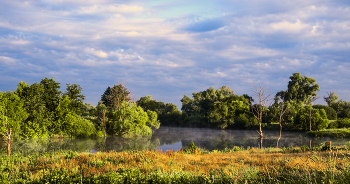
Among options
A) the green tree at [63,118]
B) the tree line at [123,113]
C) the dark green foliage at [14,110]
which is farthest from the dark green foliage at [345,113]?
the dark green foliage at [14,110]

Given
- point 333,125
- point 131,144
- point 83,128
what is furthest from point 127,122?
point 333,125

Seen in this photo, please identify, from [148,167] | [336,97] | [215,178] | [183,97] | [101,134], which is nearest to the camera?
[215,178]

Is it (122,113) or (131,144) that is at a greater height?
(122,113)

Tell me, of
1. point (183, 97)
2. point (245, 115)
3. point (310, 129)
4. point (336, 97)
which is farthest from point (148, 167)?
point (336, 97)

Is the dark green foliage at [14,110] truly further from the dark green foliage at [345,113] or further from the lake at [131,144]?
the dark green foliage at [345,113]

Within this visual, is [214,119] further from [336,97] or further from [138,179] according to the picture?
[138,179]

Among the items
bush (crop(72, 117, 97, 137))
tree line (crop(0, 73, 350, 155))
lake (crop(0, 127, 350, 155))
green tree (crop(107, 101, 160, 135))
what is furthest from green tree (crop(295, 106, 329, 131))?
bush (crop(72, 117, 97, 137))

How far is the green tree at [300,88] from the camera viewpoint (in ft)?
186

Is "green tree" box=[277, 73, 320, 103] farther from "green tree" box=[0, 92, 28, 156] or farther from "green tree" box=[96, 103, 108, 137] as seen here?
"green tree" box=[0, 92, 28, 156]

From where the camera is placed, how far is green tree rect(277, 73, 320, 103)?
56.8m

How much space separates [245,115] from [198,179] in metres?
51.6

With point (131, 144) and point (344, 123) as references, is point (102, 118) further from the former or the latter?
point (344, 123)

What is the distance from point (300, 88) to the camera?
5816 centimetres

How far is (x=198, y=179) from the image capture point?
6129mm
